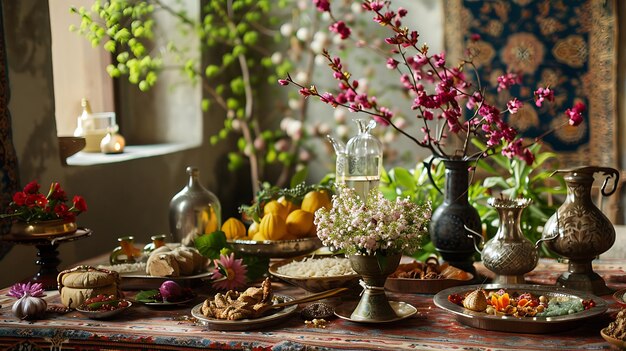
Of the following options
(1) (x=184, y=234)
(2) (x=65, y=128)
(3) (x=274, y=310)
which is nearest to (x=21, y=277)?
(1) (x=184, y=234)

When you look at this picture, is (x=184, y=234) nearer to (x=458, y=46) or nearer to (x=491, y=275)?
(x=491, y=275)

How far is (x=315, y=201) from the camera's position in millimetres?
2480

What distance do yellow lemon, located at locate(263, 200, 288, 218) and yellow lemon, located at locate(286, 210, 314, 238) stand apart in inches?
1.7

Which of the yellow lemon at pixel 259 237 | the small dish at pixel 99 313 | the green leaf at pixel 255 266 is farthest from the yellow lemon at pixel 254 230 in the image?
the small dish at pixel 99 313

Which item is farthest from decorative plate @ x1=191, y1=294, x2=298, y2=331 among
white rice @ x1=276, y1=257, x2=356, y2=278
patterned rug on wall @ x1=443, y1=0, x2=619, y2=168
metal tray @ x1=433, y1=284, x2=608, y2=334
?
patterned rug on wall @ x1=443, y1=0, x2=619, y2=168

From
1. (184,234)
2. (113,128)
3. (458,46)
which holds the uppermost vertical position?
(458,46)

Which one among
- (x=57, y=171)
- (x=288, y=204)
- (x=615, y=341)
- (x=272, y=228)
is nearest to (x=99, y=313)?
(x=272, y=228)

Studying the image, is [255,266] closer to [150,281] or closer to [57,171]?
[150,281]

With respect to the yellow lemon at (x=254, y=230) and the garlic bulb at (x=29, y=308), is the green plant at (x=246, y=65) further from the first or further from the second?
the garlic bulb at (x=29, y=308)

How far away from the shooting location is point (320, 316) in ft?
6.16

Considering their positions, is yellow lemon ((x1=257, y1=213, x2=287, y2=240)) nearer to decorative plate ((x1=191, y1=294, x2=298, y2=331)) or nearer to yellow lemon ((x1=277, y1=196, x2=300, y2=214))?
yellow lemon ((x1=277, y1=196, x2=300, y2=214))

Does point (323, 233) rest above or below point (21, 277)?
above

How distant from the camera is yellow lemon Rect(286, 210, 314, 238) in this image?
7.84 feet

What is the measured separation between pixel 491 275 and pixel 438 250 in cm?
17
